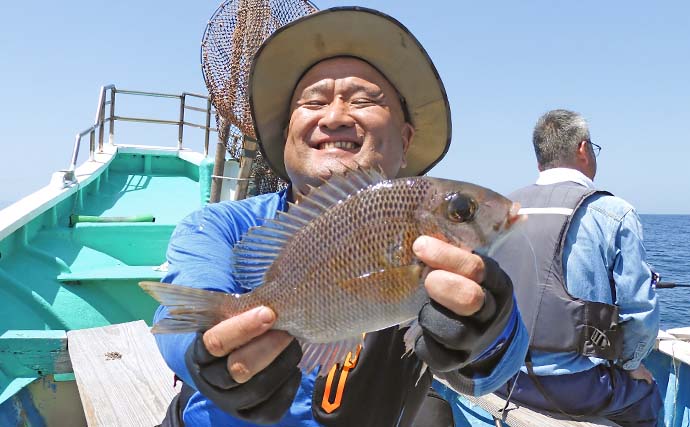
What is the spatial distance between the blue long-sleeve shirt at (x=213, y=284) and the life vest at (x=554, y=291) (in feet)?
5.93

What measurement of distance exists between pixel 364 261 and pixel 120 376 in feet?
8.67

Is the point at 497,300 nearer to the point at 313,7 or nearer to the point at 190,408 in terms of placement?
the point at 190,408

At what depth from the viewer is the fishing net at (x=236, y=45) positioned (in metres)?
4.88

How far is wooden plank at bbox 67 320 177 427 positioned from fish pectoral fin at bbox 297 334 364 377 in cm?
173

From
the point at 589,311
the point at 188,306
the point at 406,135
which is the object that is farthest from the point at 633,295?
the point at 188,306

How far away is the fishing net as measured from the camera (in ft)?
16.0

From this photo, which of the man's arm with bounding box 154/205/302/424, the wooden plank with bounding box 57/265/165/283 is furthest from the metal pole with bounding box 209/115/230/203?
the man's arm with bounding box 154/205/302/424

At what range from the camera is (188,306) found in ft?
4.75

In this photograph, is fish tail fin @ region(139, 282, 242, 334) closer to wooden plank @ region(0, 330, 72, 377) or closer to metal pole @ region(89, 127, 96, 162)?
wooden plank @ region(0, 330, 72, 377)

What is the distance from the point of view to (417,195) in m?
1.53

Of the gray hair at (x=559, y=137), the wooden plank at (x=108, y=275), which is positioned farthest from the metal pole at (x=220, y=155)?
the gray hair at (x=559, y=137)

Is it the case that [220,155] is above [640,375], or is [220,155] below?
above

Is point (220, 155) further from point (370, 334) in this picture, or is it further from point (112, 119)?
point (112, 119)

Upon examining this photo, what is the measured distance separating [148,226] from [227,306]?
5.25 m
